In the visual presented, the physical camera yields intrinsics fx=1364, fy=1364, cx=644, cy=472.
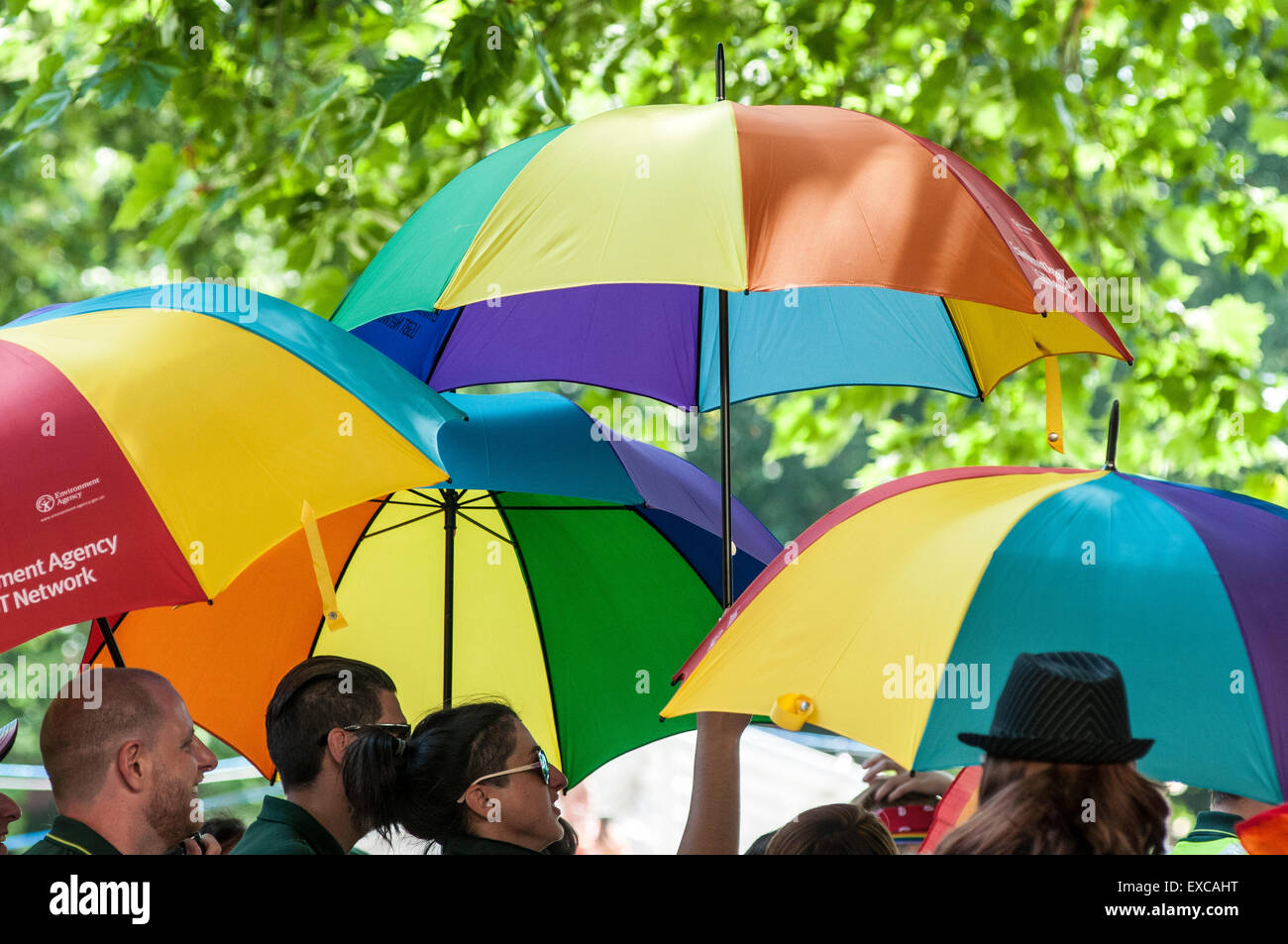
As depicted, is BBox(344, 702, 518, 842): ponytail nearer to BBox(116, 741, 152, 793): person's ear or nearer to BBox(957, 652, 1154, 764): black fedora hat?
BBox(116, 741, 152, 793): person's ear

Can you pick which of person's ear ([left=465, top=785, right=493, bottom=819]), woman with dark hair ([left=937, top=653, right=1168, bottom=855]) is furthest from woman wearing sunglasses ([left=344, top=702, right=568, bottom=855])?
woman with dark hair ([left=937, top=653, right=1168, bottom=855])

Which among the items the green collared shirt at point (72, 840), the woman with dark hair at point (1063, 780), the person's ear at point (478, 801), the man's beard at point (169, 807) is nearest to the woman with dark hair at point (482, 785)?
the person's ear at point (478, 801)

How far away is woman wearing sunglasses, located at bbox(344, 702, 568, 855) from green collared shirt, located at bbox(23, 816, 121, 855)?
0.47m

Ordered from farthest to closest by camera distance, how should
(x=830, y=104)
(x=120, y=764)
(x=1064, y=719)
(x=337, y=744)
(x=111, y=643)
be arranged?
(x=830, y=104) < (x=111, y=643) < (x=337, y=744) < (x=120, y=764) < (x=1064, y=719)

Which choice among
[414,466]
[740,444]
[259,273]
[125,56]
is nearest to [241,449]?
[414,466]

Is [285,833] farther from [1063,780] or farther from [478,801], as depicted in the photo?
[1063,780]

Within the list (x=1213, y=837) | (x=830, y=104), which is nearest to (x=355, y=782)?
(x=1213, y=837)

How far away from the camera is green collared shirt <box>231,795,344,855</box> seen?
2.59m

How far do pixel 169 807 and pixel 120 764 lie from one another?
0.13m

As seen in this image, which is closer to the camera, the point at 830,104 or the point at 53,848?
the point at 53,848

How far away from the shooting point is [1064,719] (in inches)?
75.0

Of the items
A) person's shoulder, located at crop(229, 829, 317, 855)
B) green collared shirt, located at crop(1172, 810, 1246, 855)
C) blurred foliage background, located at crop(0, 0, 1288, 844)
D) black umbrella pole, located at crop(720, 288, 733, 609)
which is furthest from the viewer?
blurred foliage background, located at crop(0, 0, 1288, 844)

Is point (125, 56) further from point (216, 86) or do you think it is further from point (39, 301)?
point (39, 301)

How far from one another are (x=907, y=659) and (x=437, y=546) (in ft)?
5.92
